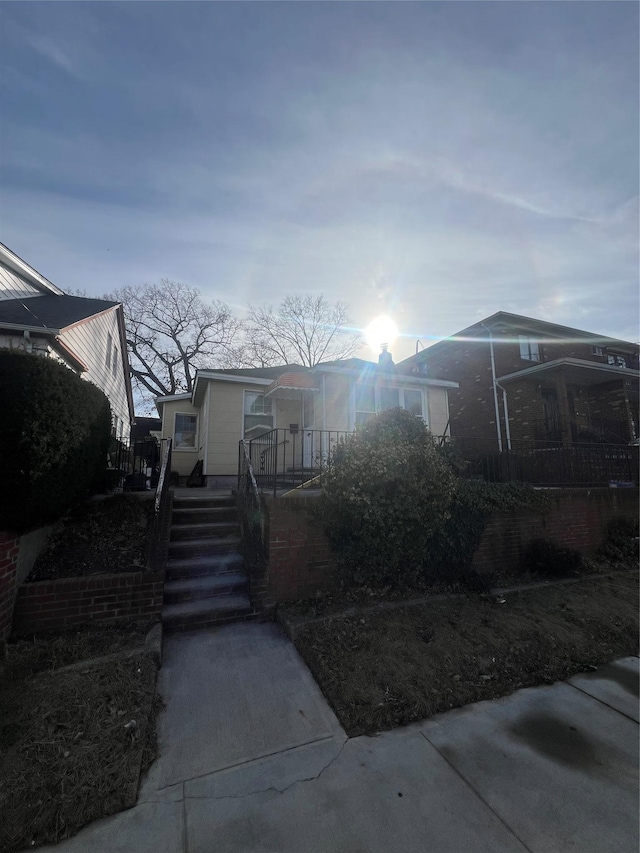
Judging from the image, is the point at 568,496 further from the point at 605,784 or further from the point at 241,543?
the point at 241,543

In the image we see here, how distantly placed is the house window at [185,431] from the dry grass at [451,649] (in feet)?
32.8

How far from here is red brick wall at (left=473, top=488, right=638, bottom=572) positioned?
19.4 ft

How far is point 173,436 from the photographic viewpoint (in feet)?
41.0

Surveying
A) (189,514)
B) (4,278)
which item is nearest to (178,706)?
(189,514)

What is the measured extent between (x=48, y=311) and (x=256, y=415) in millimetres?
5658

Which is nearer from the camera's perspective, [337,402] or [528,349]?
[337,402]

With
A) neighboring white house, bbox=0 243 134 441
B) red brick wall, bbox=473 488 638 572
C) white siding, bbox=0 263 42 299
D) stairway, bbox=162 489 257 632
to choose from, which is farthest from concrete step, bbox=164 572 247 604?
white siding, bbox=0 263 42 299

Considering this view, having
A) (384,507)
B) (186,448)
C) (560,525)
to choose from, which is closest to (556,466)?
(560,525)

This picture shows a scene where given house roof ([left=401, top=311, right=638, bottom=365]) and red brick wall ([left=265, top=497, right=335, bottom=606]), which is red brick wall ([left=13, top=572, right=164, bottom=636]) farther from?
house roof ([left=401, top=311, right=638, bottom=365])

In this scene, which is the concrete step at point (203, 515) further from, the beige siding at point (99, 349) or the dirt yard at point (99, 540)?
the beige siding at point (99, 349)

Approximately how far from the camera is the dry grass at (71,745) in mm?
1917

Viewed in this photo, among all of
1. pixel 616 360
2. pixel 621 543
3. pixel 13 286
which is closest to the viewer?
pixel 621 543

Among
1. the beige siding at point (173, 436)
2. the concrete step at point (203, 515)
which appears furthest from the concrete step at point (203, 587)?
the beige siding at point (173, 436)

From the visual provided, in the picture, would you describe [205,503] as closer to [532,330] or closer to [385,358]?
[385,358]
